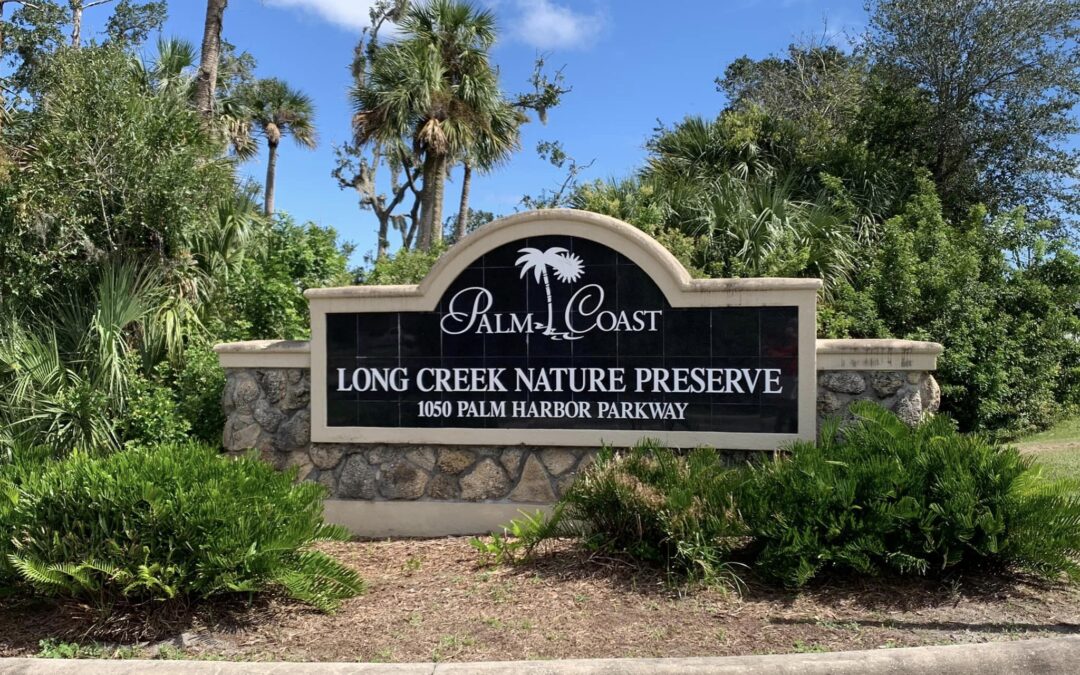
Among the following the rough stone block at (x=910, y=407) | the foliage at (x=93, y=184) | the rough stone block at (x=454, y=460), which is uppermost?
the foliage at (x=93, y=184)

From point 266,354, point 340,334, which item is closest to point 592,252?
point 340,334

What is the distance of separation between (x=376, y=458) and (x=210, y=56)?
9.21 meters

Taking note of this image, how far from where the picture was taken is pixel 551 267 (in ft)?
23.8

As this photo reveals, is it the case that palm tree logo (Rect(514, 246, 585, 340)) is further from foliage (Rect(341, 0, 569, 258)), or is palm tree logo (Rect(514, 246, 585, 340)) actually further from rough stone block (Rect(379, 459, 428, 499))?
foliage (Rect(341, 0, 569, 258))

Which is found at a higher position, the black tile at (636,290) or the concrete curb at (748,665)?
the black tile at (636,290)

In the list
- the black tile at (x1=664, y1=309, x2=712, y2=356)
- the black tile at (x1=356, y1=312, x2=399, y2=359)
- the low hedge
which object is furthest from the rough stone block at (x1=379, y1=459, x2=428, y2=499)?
the black tile at (x1=664, y1=309, x2=712, y2=356)

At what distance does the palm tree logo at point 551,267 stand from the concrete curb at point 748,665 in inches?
129

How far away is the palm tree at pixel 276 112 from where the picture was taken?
3272 cm

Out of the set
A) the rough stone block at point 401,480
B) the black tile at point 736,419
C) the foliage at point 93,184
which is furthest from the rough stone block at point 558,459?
the foliage at point 93,184

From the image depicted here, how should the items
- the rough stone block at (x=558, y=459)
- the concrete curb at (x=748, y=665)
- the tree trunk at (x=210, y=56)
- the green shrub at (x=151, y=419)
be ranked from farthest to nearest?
the tree trunk at (x=210, y=56) < the green shrub at (x=151, y=419) < the rough stone block at (x=558, y=459) < the concrete curb at (x=748, y=665)

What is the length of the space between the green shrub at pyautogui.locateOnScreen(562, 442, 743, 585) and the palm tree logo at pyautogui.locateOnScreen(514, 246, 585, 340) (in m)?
1.47

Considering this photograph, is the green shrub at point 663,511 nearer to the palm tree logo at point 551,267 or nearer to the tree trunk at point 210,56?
the palm tree logo at point 551,267

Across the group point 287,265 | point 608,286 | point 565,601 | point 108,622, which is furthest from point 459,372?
point 287,265

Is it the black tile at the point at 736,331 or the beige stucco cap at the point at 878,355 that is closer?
the beige stucco cap at the point at 878,355
